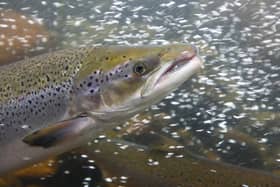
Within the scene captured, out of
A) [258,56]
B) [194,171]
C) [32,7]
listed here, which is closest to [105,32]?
[32,7]

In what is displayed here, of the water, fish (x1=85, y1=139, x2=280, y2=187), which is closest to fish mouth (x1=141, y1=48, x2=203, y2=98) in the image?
fish (x1=85, y1=139, x2=280, y2=187)

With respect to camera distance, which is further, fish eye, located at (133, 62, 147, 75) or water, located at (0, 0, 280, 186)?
water, located at (0, 0, 280, 186)

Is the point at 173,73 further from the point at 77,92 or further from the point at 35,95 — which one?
the point at 35,95

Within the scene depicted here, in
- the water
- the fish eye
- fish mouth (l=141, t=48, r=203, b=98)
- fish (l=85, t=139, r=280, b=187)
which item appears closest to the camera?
fish mouth (l=141, t=48, r=203, b=98)

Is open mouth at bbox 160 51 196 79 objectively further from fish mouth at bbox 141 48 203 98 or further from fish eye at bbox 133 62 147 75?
fish eye at bbox 133 62 147 75

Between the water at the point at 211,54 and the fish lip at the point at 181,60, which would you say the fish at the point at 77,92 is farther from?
the water at the point at 211,54

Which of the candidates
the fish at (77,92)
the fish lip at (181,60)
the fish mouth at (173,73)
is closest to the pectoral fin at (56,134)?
the fish at (77,92)

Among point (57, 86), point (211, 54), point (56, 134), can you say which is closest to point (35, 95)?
point (57, 86)
